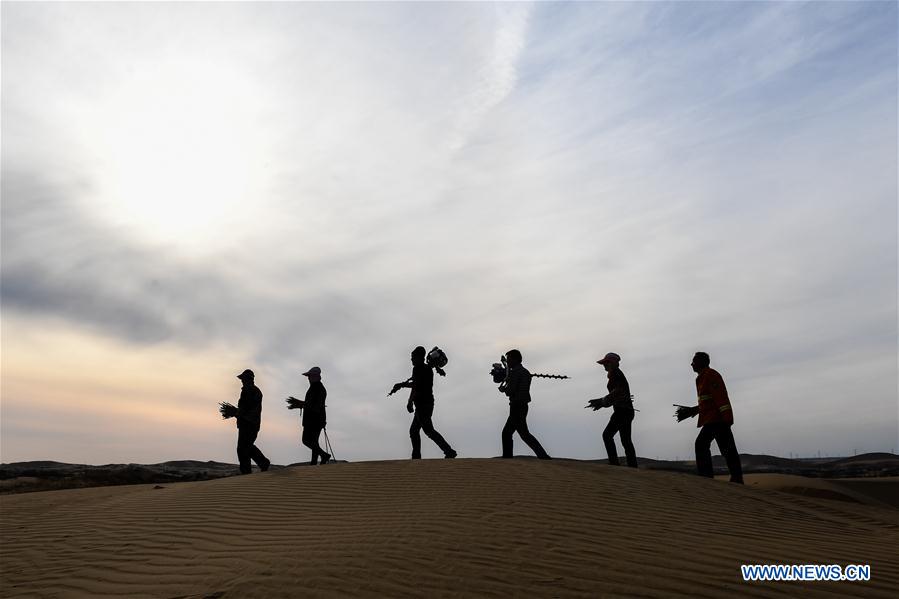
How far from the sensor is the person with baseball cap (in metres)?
12.5

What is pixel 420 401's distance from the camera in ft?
42.6

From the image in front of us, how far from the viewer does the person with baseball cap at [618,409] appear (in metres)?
→ 12.5

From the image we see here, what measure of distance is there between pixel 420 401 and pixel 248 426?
3.71m

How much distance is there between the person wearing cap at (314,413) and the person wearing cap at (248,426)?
0.78m

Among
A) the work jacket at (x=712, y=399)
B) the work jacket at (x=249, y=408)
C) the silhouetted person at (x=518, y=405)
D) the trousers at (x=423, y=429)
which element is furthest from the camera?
the work jacket at (x=249, y=408)

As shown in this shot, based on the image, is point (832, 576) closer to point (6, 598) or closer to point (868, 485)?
point (6, 598)

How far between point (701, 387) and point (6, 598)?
9.61 m

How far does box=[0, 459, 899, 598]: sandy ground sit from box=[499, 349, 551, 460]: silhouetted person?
0.60 meters

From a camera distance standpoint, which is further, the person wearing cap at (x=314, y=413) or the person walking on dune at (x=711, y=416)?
the person wearing cap at (x=314, y=413)

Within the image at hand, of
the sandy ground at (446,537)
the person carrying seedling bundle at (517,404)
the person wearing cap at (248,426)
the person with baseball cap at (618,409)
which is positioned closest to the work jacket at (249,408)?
the person wearing cap at (248,426)

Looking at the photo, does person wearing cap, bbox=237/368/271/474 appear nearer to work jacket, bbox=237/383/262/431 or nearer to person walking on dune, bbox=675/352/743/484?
work jacket, bbox=237/383/262/431

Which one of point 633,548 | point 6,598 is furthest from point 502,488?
point 6,598

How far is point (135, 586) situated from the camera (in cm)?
689

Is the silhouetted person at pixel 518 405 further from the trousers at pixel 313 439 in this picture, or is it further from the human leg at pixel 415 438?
the trousers at pixel 313 439
